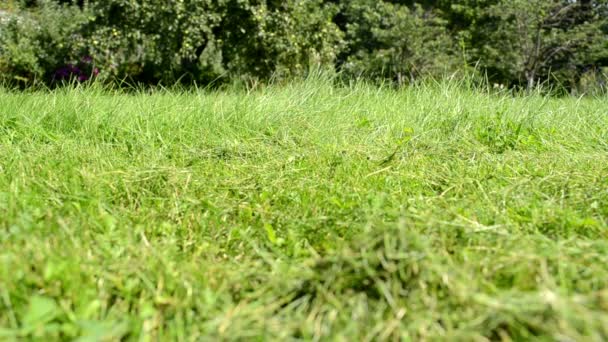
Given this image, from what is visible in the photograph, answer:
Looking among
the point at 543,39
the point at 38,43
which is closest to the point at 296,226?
the point at 38,43

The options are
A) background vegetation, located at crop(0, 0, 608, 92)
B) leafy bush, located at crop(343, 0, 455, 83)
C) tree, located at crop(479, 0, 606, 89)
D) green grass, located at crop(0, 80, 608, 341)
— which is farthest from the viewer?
leafy bush, located at crop(343, 0, 455, 83)

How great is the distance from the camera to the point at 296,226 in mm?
1522

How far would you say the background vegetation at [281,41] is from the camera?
7.16 meters

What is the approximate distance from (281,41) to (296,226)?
6.20 metres

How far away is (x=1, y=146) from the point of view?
233 centimetres

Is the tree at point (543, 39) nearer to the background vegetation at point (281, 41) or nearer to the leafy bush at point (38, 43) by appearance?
the background vegetation at point (281, 41)

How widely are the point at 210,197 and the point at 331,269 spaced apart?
819 mm

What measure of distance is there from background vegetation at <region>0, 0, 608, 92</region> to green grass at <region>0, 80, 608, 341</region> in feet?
11.7

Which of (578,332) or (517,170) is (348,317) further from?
(517,170)

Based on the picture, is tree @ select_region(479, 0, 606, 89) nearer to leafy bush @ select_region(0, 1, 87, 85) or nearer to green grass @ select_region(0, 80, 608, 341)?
green grass @ select_region(0, 80, 608, 341)

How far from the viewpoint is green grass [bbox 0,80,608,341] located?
959 millimetres

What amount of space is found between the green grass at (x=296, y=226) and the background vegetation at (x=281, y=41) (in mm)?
3571

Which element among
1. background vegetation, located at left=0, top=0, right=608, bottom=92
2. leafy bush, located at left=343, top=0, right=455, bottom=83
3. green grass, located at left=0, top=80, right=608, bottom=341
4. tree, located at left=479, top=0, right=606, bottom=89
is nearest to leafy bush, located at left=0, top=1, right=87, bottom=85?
background vegetation, located at left=0, top=0, right=608, bottom=92

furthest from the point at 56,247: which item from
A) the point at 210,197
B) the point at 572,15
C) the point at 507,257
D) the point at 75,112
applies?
the point at 572,15
